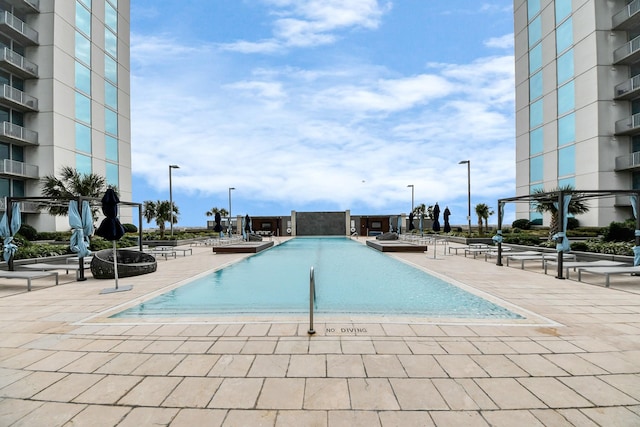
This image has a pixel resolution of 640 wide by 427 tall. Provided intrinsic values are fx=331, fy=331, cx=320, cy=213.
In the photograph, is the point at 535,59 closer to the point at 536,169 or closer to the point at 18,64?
the point at 536,169

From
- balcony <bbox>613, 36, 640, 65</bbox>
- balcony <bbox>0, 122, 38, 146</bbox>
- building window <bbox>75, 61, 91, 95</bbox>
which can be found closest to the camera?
balcony <bbox>0, 122, 38, 146</bbox>

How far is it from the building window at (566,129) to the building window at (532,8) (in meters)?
11.6

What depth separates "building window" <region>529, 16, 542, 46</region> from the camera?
3044cm

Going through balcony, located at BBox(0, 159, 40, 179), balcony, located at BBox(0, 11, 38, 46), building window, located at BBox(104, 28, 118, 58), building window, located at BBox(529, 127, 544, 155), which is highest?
building window, located at BBox(104, 28, 118, 58)

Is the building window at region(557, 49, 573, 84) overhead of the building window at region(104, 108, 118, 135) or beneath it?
overhead

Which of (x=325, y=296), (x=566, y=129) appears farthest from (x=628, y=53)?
(x=325, y=296)

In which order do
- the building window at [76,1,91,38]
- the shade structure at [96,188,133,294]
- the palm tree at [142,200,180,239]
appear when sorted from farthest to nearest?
the palm tree at [142,200,180,239] < the building window at [76,1,91,38] < the shade structure at [96,188,133,294]

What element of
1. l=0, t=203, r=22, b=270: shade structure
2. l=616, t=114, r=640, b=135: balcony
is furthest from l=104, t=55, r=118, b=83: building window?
l=616, t=114, r=640, b=135: balcony

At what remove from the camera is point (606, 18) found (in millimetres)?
→ 24125

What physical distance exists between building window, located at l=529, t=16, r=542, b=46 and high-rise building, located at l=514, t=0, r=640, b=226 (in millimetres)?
177

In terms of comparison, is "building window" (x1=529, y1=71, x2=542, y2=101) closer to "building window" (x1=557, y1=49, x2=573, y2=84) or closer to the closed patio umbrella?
"building window" (x1=557, y1=49, x2=573, y2=84)

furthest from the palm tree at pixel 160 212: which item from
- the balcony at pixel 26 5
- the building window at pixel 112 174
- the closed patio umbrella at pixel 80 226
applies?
the closed patio umbrella at pixel 80 226

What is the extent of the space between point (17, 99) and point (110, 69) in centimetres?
1008

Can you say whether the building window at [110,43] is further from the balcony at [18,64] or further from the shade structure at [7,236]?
the shade structure at [7,236]
